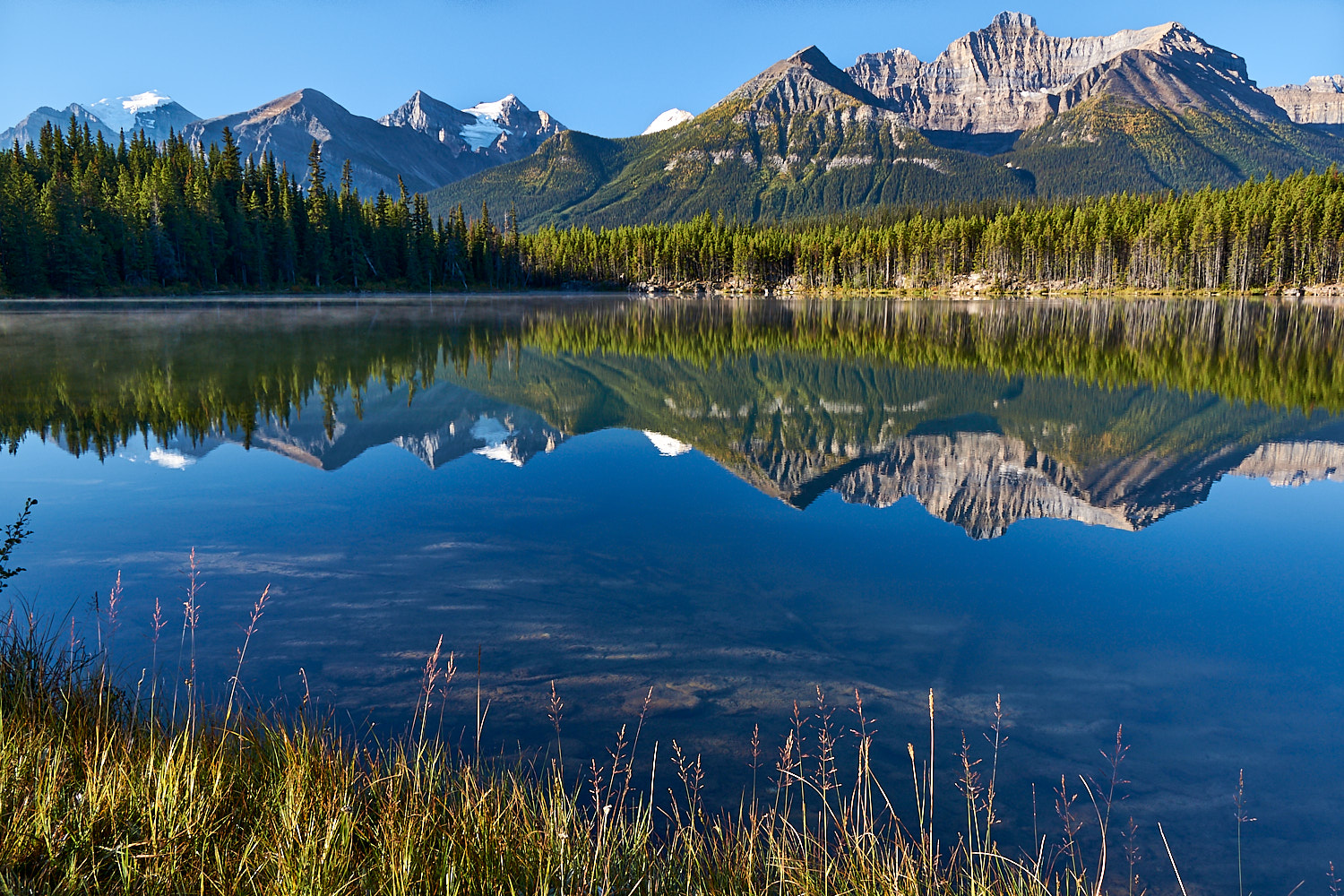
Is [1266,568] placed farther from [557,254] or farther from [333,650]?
[557,254]

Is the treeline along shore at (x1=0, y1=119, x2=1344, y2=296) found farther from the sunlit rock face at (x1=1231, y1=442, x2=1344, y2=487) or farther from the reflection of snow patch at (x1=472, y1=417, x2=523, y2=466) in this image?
the sunlit rock face at (x1=1231, y1=442, x2=1344, y2=487)

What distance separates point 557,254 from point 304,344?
10982cm

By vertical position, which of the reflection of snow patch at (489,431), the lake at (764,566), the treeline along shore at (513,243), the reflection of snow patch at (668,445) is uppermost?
the treeline along shore at (513,243)

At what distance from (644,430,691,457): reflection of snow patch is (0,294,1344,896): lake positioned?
124 mm

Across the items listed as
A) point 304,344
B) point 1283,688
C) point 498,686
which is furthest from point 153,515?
point 304,344

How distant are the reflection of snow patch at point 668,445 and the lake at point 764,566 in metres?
0.12

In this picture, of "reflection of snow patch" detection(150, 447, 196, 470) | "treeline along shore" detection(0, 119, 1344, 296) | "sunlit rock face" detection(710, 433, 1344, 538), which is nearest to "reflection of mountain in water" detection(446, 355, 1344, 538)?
"sunlit rock face" detection(710, 433, 1344, 538)

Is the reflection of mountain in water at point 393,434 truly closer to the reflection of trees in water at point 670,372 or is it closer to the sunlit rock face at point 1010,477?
the reflection of trees in water at point 670,372

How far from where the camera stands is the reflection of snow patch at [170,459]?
42.3ft

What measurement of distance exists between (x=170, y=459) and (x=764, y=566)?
10.5m

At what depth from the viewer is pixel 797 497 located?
11695mm

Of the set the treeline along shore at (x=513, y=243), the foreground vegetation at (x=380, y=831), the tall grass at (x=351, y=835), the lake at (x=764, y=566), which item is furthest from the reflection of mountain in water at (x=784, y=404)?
the treeline along shore at (x=513, y=243)

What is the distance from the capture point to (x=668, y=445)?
50.5ft

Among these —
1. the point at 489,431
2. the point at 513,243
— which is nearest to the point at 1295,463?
the point at 489,431
